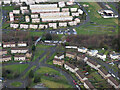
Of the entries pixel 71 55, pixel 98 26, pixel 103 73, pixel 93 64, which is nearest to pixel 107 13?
pixel 98 26

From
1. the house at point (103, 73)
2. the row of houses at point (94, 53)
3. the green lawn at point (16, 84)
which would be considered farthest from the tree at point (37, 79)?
the row of houses at point (94, 53)

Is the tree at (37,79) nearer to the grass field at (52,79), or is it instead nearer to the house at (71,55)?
the grass field at (52,79)

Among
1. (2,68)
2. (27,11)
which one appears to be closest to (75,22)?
(27,11)

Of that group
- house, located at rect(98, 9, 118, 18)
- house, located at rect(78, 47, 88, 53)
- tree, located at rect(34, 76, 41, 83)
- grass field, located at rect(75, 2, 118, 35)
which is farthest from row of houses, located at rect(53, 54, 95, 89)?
house, located at rect(98, 9, 118, 18)

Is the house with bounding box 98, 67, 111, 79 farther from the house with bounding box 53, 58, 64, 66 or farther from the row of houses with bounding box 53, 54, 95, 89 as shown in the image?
the house with bounding box 53, 58, 64, 66

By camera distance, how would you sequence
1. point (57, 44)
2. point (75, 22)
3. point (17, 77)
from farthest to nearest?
point (75, 22) → point (57, 44) → point (17, 77)

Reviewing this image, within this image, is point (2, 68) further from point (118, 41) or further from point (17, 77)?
point (118, 41)
